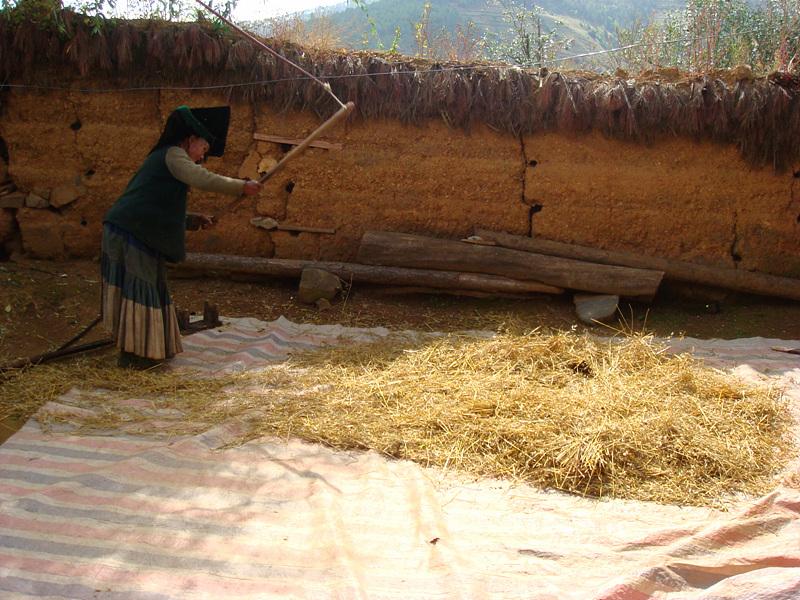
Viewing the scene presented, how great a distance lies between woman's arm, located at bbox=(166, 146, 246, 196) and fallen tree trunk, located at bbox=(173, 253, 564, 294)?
1.97 meters

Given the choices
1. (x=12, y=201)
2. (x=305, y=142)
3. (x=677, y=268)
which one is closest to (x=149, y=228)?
(x=305, y=142)

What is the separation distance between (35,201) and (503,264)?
4.10m

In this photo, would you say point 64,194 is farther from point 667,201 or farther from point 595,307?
point 667,201

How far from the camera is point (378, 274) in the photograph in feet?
20.4

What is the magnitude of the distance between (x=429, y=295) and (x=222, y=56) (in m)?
2.68

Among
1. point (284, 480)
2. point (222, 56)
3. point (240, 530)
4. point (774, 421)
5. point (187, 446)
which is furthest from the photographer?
point (222, 56)

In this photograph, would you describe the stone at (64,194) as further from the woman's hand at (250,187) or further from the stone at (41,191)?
the woman's hand at (250,187)

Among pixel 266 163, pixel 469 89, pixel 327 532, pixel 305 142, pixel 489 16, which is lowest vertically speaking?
pixel 327 532

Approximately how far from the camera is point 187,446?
3.32 metres

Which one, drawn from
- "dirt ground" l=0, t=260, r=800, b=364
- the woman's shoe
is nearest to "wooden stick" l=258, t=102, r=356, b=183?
the woman's shoe

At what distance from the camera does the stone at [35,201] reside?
20.8ft

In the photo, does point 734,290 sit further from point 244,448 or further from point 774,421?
point 244,448

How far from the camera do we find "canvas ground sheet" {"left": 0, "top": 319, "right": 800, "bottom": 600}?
231 centimetres

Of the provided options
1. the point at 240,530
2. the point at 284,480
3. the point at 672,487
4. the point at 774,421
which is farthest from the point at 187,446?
the point at 774,421
